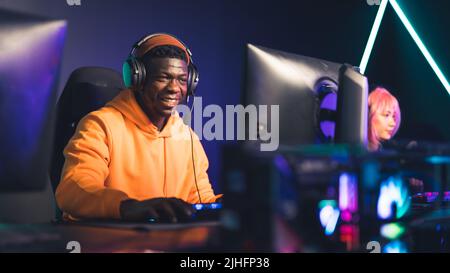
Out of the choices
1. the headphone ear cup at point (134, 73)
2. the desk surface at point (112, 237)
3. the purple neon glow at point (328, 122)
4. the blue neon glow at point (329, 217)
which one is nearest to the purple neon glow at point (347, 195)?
the blue neon glow at point (329, 217)

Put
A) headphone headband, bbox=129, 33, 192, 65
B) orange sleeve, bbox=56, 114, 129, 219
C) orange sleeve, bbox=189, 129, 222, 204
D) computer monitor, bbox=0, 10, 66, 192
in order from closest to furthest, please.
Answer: orange sleeve, bbox=56, 114, 129, 219 → computer monitor, bbox=0, 10, 66, 192 → headphone headband, bbox=129, 33, 192, 65 → orange sleeve, bbox=189, 129, 222, 204

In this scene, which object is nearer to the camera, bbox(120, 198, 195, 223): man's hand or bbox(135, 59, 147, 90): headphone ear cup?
bbox(120, 198, 195, 223): man's hand

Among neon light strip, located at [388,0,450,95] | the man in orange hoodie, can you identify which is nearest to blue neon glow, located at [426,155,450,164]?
the man in orange hoodie

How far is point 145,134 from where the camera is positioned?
161cm

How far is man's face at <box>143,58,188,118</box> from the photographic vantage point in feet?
→ 5.16

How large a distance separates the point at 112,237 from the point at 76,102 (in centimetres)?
86

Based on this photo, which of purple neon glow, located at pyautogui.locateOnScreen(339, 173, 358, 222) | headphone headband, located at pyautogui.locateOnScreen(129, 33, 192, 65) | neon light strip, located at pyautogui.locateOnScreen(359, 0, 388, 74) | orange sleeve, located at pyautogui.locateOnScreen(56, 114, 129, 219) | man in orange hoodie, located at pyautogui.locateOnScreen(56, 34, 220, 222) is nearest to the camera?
purple neon glow, located at pyautogui.locateOnScreen(339, 173, 358, 222)

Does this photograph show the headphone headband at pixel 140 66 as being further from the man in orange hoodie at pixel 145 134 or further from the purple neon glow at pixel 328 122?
the purple neon glow at pixel 328 122

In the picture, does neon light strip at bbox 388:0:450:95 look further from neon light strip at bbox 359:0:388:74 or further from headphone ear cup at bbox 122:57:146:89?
headphone ear cup at bbox 122:57:146:89

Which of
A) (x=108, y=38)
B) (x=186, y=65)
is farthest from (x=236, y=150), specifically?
(x=108, y=38)

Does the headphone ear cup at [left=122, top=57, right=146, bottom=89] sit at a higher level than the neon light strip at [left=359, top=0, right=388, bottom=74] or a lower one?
lower

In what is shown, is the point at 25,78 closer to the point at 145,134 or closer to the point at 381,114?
the point at 145,134

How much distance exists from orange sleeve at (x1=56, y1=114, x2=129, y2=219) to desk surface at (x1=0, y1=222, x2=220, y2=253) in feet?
0.36

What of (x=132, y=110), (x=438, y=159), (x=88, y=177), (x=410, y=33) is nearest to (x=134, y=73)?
(x=132, y=110)
